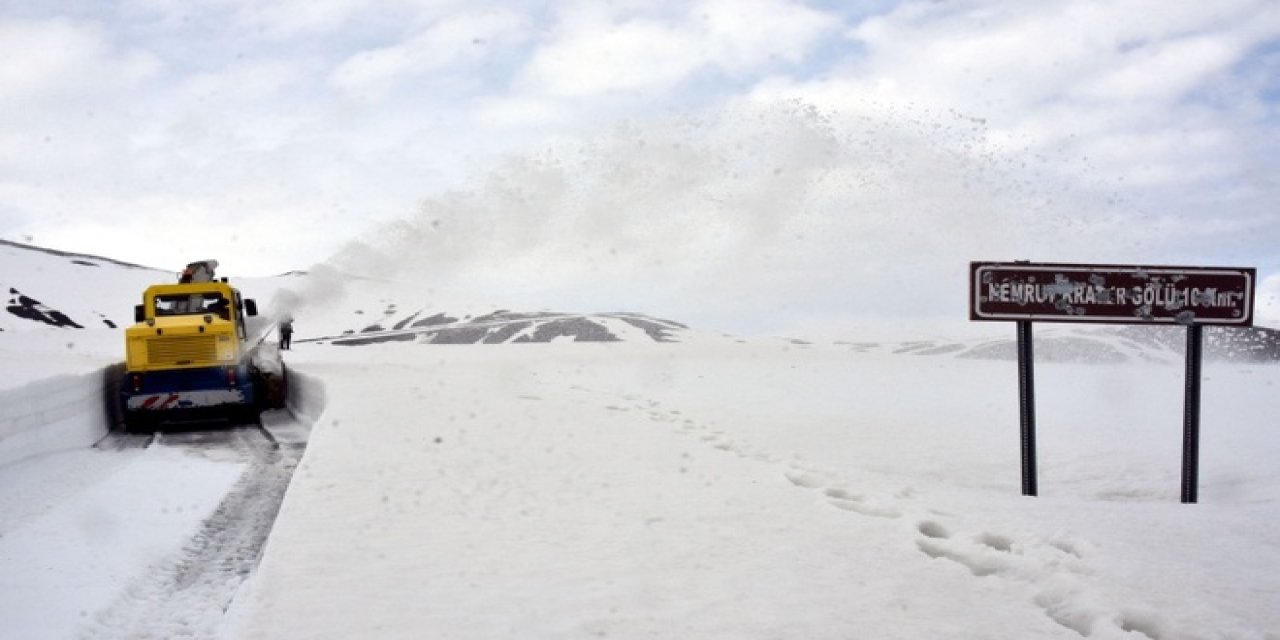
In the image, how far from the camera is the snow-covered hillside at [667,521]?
4.77 meters

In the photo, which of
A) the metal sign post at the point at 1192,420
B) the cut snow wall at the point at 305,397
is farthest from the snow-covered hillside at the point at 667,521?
the cut snow wall at the point at 305,397

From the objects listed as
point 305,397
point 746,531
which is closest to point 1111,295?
point 746,531

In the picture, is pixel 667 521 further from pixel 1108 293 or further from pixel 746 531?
pixel 1108 293

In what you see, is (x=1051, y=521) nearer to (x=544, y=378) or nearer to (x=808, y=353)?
(x=544, y=378)

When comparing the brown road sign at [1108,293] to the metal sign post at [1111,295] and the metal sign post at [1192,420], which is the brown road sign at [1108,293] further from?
the metal sign post at [1192,420]

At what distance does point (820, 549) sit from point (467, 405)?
9759mm

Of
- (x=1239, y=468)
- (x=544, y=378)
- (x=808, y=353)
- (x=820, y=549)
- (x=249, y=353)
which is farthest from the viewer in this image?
(x=808, y=353)

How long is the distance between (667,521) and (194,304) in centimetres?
1605

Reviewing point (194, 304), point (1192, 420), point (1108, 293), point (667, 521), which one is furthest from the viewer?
point (194, 304)

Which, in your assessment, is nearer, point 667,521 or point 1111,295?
point 667,521

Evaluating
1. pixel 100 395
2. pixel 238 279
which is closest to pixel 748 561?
pixel 100 395

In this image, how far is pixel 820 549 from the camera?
5.91 meters

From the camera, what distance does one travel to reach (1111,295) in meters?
10.3

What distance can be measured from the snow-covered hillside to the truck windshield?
100 inches
